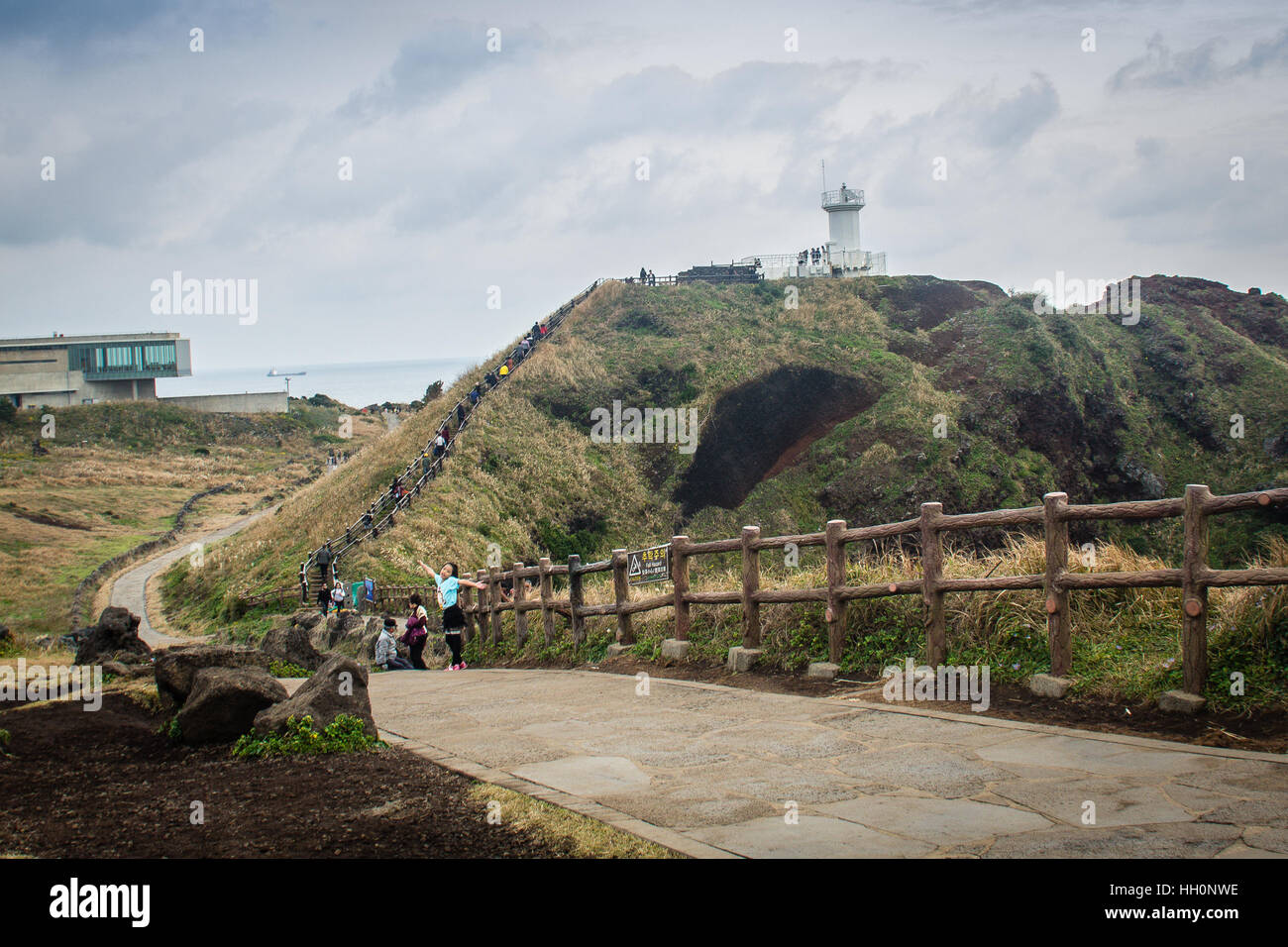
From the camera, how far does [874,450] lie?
47.0 metres

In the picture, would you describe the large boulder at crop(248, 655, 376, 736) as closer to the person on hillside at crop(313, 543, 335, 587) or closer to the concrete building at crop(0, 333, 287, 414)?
the person on hillside at crop(313, 543, 335, 587)

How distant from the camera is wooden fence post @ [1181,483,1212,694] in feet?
24.4

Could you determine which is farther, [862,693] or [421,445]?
[421,445]

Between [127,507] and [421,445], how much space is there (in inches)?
1040

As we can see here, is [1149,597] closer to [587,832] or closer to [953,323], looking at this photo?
[587,832]

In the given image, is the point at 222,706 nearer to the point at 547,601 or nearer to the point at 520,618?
the point at 547,601

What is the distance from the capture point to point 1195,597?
24.4ft

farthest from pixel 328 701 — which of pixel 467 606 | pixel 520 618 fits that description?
pixel 467 606

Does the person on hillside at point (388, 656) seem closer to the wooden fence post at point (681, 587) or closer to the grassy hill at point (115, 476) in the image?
the wooden fence post at point (681, 587)

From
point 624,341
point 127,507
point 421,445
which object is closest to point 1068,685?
point 421,445

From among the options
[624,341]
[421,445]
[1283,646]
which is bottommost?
[1283,646]

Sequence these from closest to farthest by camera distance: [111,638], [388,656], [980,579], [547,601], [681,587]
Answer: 1. [980,579]
2. [681,587]
3. [111,638]
4. [547,601]
5. [388,656]

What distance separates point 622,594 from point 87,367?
93.2 metres
